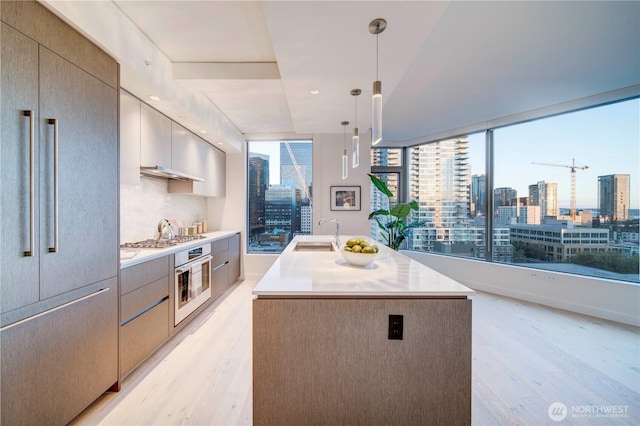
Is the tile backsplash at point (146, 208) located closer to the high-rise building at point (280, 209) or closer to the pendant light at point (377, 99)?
the high-rise building at point (280, 209)

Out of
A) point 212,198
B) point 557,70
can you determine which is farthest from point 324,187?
point 557,70

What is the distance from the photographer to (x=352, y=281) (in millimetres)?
1407

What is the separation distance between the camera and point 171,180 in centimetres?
338

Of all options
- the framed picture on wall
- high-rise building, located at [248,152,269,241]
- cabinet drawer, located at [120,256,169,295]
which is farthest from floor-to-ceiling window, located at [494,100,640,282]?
cabinet drawer, located at [120,256,169,295]

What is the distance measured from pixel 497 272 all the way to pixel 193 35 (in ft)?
15.9

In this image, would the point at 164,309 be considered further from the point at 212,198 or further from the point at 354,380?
the point at 212,198

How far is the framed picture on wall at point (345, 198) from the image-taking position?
451cm

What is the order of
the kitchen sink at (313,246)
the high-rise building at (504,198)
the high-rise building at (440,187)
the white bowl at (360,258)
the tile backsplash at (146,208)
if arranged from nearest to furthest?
1. the white bowl at (360,258)
2. the tile backsplash at (146,208)
3. the kitchen sink at (313,246)
4. the high-rise building at (504,198)
5. the high-rise building at (440,187)

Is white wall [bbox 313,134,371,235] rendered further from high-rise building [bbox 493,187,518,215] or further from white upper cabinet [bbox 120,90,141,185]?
white upper cabinet [bbox 120,90,141,185]

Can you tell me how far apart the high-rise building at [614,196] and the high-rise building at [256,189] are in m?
4.87

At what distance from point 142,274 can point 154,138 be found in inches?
55.0

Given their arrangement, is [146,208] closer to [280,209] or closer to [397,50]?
[280,209]

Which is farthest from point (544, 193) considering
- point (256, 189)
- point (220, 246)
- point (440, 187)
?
point (220, 246)

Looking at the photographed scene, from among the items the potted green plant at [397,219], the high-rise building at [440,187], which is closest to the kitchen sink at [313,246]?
the potted green plant at [397,219]
